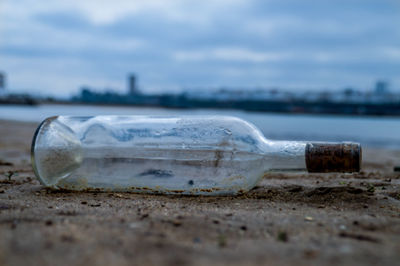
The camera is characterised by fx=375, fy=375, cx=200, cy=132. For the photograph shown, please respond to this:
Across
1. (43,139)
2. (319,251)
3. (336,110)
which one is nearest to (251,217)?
(319,251)

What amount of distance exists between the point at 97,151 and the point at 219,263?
1.45 metres

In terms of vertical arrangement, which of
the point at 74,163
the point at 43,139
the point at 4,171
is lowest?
the point at 4,171

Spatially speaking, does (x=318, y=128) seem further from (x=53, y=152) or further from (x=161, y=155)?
(x=53, y=152)

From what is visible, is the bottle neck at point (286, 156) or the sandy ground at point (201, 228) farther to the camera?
the bottle neck at point (286, 156)

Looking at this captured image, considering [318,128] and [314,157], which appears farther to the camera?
[318,128]

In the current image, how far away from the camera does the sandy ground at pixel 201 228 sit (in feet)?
3.84

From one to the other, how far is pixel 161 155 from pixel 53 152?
2.18 feet

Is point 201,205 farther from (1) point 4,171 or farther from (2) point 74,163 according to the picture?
(1) point 4,171

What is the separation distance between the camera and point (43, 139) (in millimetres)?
2311

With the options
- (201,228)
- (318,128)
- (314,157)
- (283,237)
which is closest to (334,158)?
(314,157)

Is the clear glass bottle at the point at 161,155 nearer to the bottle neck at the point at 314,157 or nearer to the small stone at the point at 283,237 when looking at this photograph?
the bottle neck at the point at 314,157

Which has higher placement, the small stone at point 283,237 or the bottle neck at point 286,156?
the bottle neck at point 286,156

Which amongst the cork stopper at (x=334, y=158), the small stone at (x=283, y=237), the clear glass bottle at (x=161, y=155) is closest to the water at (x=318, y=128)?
the cork stopper at (x=334, y=158)

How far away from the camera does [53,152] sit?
231 cm
